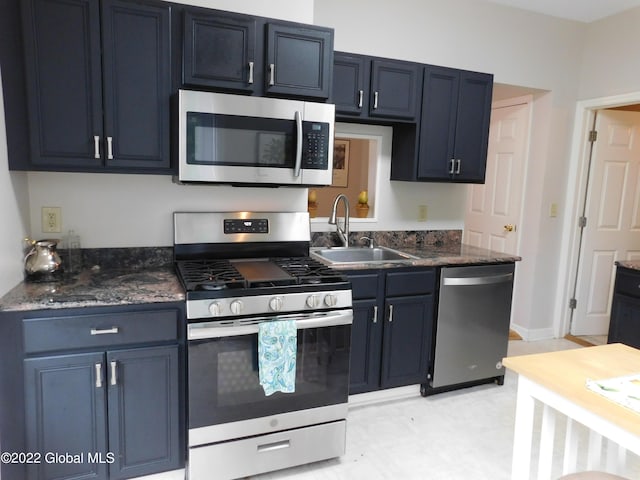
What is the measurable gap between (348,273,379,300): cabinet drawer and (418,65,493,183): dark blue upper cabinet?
87 cm

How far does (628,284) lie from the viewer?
3.06m

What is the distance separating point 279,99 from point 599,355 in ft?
5.87

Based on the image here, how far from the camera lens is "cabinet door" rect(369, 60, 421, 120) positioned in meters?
2.75

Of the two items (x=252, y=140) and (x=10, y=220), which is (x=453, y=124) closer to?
(x=252, y=140)

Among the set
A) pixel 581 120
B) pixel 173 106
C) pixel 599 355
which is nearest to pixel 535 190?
pixel 581 120

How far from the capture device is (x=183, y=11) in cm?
205


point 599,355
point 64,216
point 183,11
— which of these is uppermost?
point 183,11

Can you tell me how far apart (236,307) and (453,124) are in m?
→ 2.03

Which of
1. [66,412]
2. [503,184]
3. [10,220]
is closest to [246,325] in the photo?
[66,412]

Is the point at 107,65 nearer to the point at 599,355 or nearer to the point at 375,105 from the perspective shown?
the point at 375,105

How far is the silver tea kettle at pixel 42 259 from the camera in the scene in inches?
77.6

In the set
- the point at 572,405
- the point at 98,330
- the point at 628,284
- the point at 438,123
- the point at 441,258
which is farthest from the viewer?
the point at 628,284

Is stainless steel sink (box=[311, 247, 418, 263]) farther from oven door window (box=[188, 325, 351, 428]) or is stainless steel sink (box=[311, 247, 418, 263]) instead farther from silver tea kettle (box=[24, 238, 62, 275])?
silver tea kettle (box=[24, 238, 62, 275])

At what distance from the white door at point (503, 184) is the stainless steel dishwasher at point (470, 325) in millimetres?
1320
